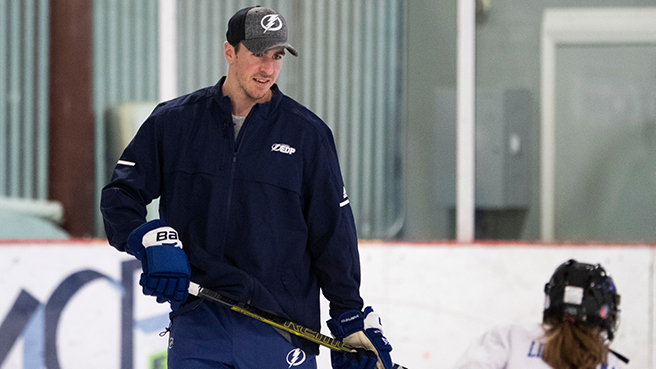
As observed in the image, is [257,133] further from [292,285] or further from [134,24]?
[134,24]

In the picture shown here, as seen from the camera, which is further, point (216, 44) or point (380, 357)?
point (216, 44)

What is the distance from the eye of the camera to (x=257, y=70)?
1996 mm

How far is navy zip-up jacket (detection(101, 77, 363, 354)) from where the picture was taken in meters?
1.93

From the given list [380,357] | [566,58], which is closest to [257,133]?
[380,357]

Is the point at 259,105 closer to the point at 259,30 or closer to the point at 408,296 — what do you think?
the point at 259,30

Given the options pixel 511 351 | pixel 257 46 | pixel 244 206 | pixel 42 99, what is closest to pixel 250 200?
pixel 244 206

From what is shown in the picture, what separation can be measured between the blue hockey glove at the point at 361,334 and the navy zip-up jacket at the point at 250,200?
0.11ft

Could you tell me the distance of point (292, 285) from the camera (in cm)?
201

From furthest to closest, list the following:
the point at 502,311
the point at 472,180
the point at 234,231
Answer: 1. the point at 472,180
2. the point at 502,311
3. the point at 234,231

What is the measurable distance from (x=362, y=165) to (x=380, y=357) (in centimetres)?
190

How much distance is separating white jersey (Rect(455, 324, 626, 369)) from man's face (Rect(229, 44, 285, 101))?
98 centimetres

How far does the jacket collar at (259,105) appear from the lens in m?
2.00

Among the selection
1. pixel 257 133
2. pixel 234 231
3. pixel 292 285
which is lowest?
pixel 292 285

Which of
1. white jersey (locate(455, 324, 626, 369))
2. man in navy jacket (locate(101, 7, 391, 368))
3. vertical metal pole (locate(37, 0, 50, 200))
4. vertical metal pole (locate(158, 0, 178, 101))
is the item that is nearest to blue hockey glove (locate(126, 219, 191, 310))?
man in navy jacket (locate(101, 7, 391, 368))
